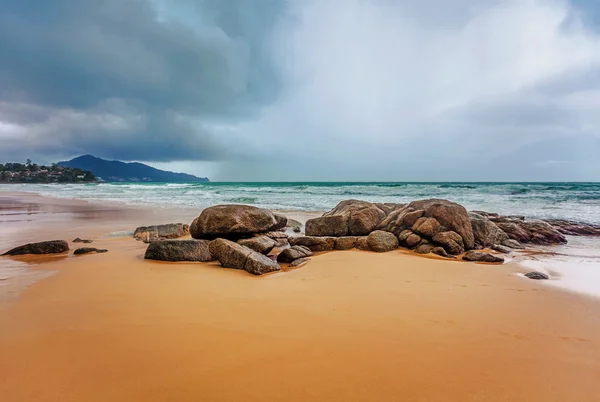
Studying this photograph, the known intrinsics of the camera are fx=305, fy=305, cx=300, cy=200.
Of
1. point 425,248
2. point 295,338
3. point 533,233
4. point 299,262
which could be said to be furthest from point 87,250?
point 533,233

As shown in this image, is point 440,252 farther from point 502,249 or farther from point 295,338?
point 295,338

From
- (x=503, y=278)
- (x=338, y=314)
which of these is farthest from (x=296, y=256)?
(x=503, y=278)

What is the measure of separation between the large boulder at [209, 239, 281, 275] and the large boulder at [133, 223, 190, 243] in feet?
10.8

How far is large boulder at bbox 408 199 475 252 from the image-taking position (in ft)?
23.0

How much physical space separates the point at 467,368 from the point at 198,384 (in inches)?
74.5

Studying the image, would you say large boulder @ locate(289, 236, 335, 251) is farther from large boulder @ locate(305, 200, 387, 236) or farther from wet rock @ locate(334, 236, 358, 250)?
large boulder @ locate(305, 200, 387, 236)

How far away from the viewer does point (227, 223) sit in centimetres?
667

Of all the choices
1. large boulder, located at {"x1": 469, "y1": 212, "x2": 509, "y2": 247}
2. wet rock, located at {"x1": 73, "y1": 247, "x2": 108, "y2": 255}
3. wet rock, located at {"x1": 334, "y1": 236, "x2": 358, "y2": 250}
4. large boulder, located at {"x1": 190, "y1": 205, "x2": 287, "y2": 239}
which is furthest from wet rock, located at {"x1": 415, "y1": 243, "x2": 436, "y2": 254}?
wet rock, located at {"x1": 73, "y1": 247, "x2": 108, "y2": 255}

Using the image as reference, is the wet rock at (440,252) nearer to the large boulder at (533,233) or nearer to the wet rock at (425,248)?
the wet rock at (425,248)

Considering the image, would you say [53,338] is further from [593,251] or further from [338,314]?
[593,251]

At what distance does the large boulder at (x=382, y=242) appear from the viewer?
6824mm

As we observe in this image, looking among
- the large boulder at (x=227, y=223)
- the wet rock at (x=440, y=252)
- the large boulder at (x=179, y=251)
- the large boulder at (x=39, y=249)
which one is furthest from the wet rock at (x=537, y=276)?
the large boulder at (x=39, y=249)

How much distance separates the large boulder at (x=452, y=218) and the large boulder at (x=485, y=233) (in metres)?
0.42

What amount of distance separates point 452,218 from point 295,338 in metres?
5.85
